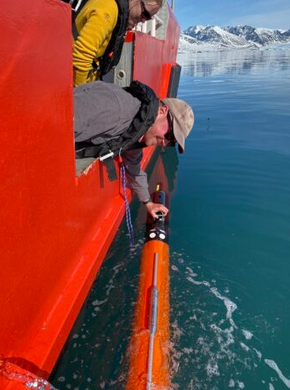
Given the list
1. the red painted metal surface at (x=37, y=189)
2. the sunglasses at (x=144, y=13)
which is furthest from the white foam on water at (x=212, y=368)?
the sunglasses at (x=144, y=13)

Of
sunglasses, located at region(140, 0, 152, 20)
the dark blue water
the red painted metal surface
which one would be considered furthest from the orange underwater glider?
sunglasses, located at region(140, 0, 152, 20)

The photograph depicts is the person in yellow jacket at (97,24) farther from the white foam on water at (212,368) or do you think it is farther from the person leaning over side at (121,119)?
the white foam on water at (212,368)

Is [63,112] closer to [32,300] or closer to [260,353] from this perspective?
[32,300]

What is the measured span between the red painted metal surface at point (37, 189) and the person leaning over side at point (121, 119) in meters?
0.27

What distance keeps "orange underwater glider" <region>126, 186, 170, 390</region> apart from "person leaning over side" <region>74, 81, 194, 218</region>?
1.01 meters

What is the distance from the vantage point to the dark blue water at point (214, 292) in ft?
7.11

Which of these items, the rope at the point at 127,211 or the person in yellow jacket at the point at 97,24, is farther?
the rope at the point at 127,211

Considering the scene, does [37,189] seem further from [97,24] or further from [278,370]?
[278,370]

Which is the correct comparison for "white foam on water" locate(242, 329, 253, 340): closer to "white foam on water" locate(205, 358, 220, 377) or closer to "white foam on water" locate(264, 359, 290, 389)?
"white foam on water" locate(264, 359, 290, 389)

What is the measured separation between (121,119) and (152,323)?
4.48ft

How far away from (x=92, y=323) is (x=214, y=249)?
1.54 m

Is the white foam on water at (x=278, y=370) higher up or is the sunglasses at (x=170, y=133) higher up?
the sunglasses at (x=170, y=133)

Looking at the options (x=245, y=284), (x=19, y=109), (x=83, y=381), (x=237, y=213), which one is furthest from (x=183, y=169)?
(x=19, y=109)

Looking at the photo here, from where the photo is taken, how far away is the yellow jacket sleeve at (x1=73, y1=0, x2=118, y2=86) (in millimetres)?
2367
